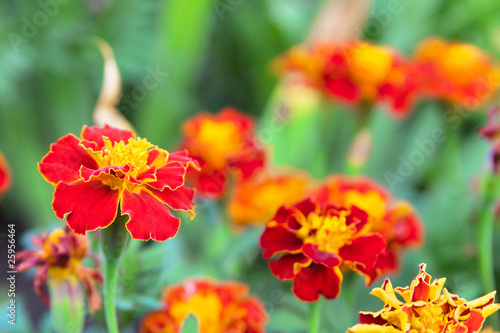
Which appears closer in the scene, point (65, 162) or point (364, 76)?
point (65, 162)

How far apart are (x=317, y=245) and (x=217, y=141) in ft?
0.91

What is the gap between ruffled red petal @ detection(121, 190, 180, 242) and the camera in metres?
0.36

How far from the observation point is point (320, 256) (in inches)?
16.1

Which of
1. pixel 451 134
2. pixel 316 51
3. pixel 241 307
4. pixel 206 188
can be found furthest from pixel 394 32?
pixel 241 307

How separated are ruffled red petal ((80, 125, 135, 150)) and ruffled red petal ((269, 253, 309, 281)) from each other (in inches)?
5.5

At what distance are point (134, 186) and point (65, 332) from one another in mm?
133

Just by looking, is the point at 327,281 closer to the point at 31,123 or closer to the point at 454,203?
the point at 454,203

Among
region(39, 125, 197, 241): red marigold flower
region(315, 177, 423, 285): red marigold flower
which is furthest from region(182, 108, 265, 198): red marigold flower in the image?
region(39, 125, 197, 241): red marigold flower

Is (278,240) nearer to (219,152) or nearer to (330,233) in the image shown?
(330,233)

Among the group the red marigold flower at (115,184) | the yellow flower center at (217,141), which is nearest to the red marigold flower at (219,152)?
the yellow flower center at (217,141)

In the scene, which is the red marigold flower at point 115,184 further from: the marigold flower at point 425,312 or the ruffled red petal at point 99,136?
the marigold flower at point 425,312

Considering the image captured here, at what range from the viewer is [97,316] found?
506 millimetres

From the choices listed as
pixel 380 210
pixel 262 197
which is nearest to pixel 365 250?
pixel 380 210

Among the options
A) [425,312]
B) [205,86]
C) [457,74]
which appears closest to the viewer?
[425,312]
